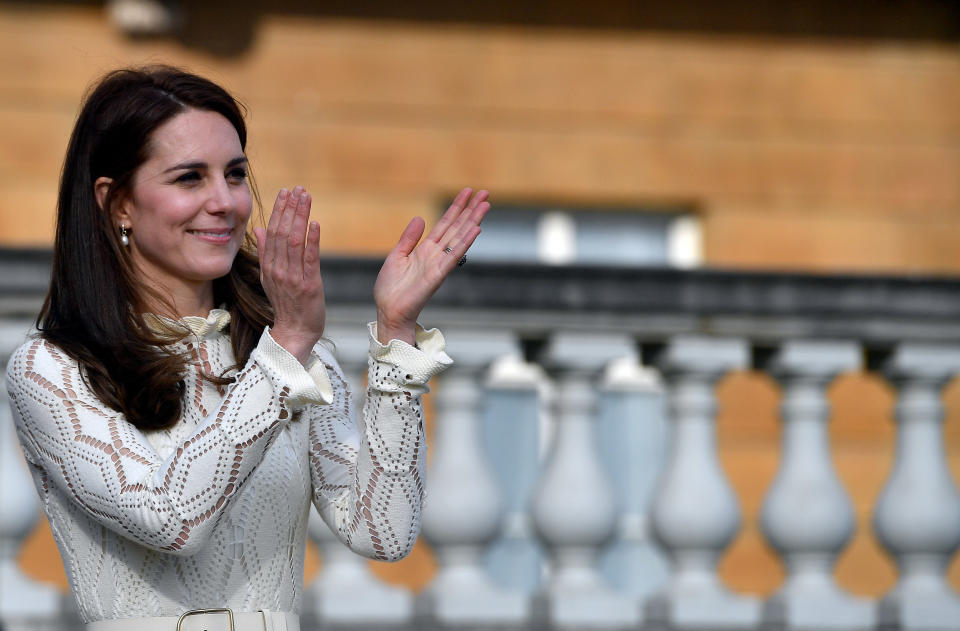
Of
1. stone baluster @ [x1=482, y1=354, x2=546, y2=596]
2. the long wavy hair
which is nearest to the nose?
the long wavy hair

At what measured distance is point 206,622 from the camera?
7.11 feet

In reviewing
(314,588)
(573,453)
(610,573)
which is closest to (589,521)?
(573,453)

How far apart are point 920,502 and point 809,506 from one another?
29 centimetres

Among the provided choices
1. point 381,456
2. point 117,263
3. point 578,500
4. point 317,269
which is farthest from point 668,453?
point 317,269

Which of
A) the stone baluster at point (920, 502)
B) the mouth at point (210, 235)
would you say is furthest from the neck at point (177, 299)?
the stone baluster at point (920, 502)

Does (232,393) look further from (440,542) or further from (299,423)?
(440,542)

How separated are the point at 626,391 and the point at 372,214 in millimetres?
1373

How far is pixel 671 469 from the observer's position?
3.85m

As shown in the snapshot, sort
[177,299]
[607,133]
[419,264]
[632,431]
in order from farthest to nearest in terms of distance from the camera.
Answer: [607,133] → [632,431] → [177,299] → [419,264]

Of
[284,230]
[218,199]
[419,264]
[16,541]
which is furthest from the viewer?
[16,541]

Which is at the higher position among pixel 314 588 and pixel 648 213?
pixel 648 213

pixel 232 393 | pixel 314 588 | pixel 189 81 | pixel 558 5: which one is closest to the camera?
pixel 232 393

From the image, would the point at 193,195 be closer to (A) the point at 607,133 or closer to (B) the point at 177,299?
(B) the point at 177,299

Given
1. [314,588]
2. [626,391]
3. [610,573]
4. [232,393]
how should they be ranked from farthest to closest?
[626,391] → [610,573] → [314,588] → [232,393]
